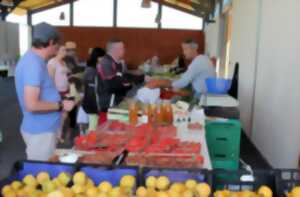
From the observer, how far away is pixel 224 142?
11.9ft

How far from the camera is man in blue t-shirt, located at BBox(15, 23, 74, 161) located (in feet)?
7.53

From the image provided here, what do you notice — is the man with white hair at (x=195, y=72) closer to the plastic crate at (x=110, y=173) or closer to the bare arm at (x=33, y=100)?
the bare arm at (x=33, y=100)

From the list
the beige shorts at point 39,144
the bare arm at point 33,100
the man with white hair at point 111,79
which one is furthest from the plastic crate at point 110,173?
→ the man with white hair at point 111,79

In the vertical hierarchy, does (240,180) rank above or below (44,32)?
below

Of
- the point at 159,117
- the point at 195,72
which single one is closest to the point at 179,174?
the point at 159,117

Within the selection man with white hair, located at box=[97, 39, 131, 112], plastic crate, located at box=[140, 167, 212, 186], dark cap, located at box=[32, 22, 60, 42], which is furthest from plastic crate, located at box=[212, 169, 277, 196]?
man with white hair, located at box=[97, 39, 131, 112]

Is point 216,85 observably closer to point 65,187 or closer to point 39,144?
point 39,144

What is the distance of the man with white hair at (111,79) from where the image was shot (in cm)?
372

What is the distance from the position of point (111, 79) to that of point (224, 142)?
3.98 ft

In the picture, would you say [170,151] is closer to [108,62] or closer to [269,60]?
[108,62]

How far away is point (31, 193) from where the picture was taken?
1.23 m

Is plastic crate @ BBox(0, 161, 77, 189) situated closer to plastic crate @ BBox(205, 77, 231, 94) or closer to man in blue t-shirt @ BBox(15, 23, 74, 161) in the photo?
man in blue t-shirt @ BBox(15, 23, 74, 161)

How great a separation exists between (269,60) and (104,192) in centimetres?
359

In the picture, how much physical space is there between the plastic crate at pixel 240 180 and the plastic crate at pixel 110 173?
0.94 feet
